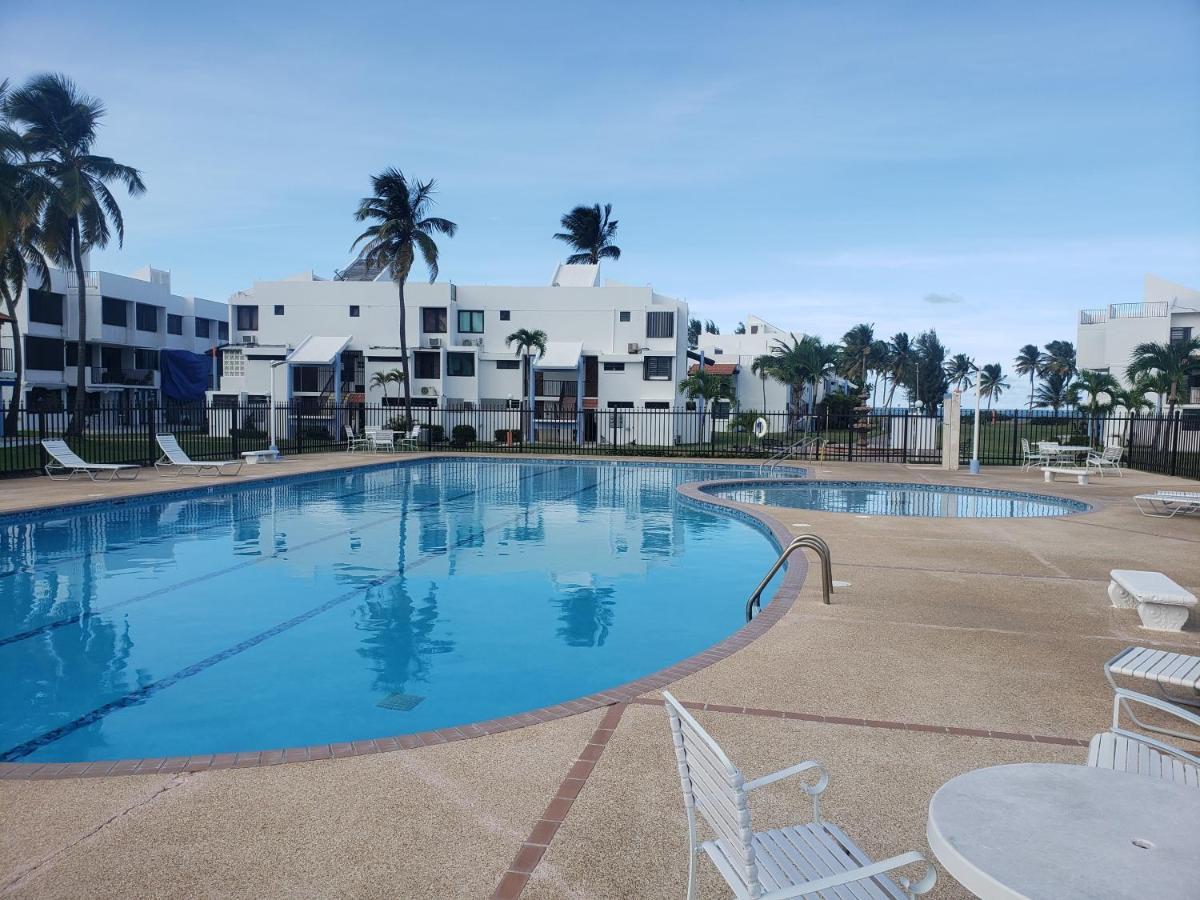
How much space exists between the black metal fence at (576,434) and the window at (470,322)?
14.9 feet

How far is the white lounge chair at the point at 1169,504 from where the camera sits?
13273mm

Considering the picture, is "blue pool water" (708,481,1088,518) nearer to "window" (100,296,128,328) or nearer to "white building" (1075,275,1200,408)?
"white building" (1075,275,1200,408)

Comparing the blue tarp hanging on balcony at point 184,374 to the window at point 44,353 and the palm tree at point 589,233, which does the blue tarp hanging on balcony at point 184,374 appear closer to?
the window at point 44,353

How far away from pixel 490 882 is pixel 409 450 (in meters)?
27.4

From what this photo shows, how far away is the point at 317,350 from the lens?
41219mm

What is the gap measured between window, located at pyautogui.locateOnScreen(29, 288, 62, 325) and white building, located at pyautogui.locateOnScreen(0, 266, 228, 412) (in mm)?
51

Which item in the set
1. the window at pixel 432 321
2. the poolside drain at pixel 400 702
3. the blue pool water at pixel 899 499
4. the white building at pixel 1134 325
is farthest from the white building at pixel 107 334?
the white building at pixel 1134 325

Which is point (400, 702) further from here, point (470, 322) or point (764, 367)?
point (764, 367)

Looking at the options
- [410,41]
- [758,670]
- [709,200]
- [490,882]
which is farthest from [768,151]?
[490,882]

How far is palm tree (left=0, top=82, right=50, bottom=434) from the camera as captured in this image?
20734mm

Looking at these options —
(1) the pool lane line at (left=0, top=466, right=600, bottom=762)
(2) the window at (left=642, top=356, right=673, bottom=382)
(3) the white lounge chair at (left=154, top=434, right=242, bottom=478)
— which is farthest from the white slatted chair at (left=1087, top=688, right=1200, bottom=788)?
(2) the window at (left=642, top=356, right=673, bottom=382)

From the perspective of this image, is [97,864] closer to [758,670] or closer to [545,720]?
[545,720]

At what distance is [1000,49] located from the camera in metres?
16.3

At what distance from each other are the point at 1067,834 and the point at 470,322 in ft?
140
